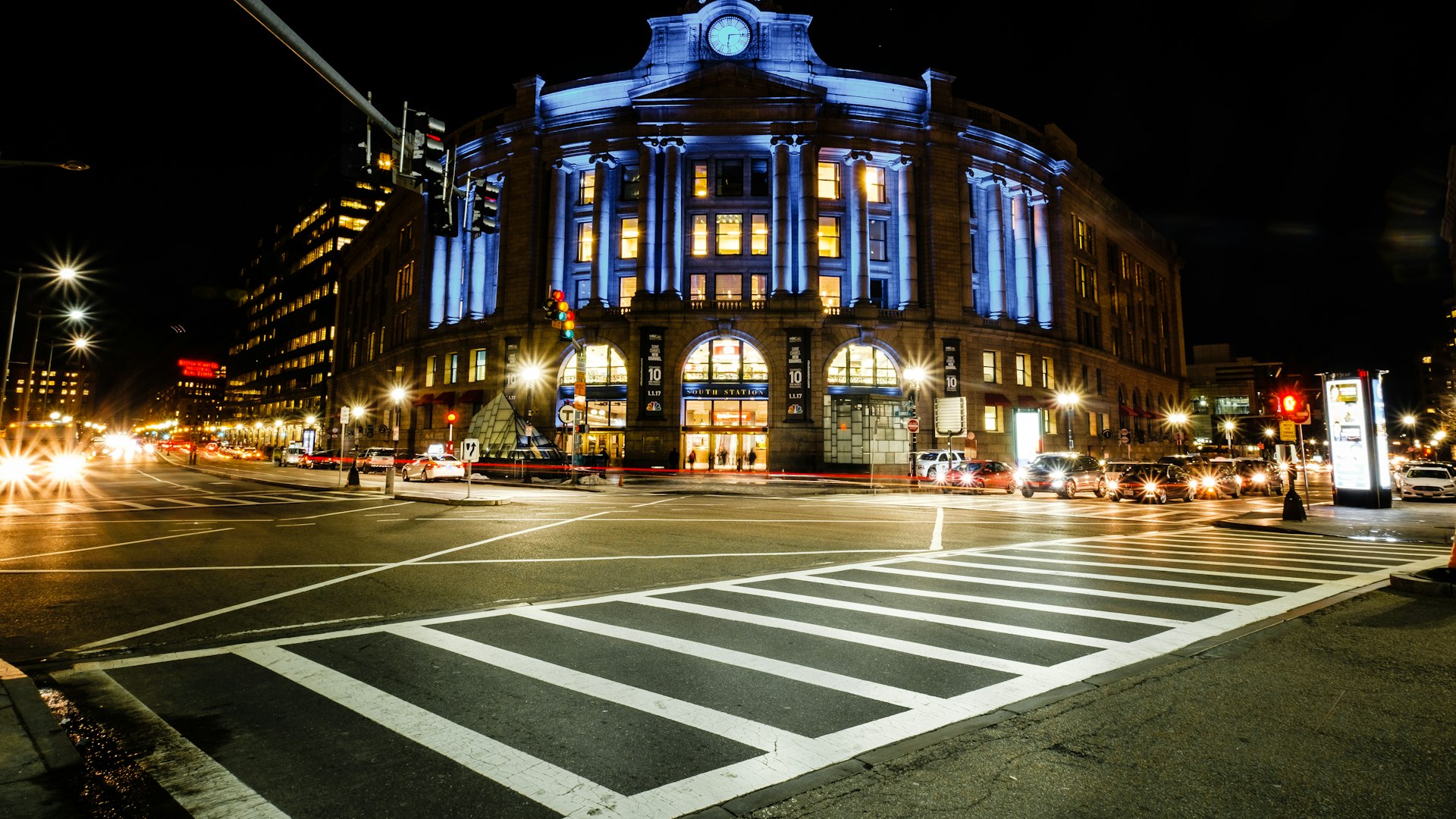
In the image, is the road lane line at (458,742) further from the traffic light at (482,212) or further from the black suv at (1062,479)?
the black suv at (1062,479)

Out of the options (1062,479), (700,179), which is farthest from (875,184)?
(1062,479)

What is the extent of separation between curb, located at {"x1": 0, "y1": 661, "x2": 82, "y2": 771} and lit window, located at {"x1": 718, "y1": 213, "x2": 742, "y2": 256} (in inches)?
1598

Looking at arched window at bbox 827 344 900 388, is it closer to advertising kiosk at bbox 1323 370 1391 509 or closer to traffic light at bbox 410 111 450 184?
advertising kiosk at bbox 1323 370 1391 509

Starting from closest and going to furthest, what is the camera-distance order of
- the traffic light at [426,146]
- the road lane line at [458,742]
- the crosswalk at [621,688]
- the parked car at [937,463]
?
the road lane line at [458,742] < the crosswalk at [621,688] < the traffic light at [426,146] < the parked car at [937,463]

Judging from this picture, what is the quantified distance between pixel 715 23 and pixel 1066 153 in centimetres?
2932

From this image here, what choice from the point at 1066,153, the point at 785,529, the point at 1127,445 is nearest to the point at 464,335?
the point at 785,529

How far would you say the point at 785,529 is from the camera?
49.0 ft

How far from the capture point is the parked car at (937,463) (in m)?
31.0

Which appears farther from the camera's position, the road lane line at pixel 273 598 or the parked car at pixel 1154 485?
the parked car at pixel 1154 485

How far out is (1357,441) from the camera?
2111cm

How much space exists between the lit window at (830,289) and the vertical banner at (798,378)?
4328 mm

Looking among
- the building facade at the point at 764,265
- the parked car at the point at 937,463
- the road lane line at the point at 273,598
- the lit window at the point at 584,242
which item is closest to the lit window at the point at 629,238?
the building facade at the point at 764,265

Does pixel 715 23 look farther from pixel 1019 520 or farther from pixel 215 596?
pixel 215 596

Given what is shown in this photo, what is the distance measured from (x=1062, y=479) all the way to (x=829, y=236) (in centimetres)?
2252
